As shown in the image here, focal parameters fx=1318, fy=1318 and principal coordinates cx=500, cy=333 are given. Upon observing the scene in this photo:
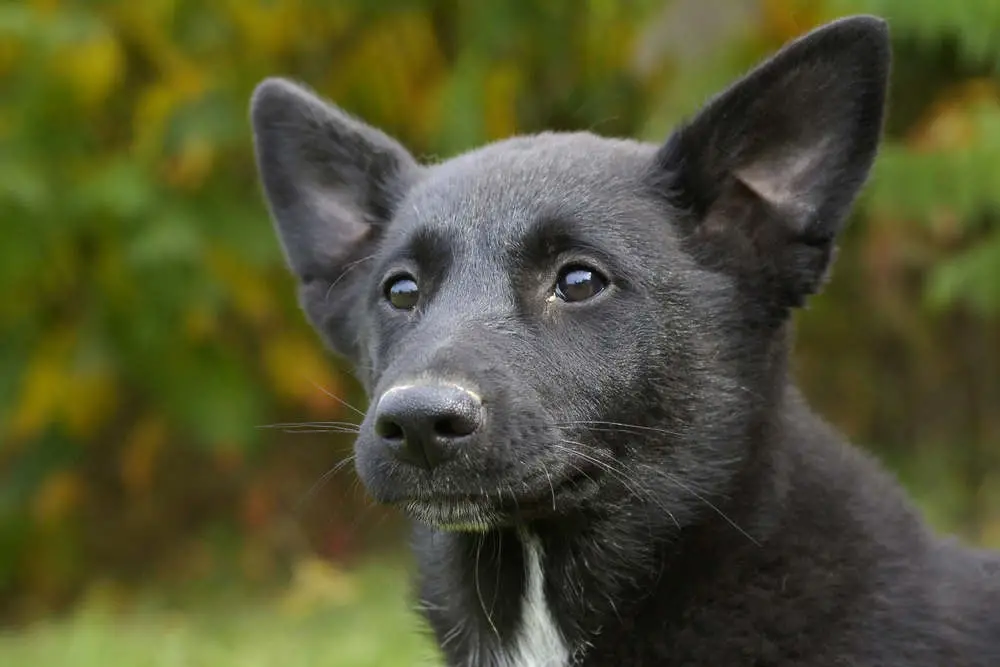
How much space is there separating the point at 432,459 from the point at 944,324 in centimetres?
658

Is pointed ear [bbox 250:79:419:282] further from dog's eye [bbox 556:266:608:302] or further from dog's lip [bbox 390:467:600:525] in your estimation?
→ dog's lip [bbox 390:467:600:525]

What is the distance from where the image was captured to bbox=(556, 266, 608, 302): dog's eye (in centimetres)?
309

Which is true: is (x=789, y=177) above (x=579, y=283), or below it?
above

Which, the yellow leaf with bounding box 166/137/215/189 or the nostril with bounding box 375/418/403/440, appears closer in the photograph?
the nostril with bounding box 375/418/403/440

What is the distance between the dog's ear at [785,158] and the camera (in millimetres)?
3102

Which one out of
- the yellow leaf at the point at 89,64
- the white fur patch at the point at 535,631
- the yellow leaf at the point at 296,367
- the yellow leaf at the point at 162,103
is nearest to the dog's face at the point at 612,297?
the white fur patch at the point at 535,631

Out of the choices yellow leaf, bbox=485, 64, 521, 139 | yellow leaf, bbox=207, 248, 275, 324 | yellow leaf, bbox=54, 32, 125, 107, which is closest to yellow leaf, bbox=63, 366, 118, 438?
yellow leaf, bbox=207, 248, 275, 324

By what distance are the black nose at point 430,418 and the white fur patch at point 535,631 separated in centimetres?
54

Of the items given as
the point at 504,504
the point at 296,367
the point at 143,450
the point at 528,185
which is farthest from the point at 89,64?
the point at 504,504

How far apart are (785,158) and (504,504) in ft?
3.70

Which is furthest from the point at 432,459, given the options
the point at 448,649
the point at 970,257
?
the point at 970,257

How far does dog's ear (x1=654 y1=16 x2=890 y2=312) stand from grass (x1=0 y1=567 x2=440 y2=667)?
4.85 ft

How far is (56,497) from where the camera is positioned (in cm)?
863

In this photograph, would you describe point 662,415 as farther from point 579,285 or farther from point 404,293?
point 404,293
